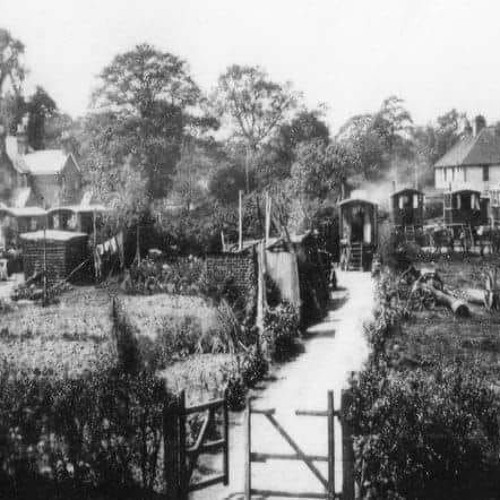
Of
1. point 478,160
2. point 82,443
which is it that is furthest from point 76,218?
point 82,443

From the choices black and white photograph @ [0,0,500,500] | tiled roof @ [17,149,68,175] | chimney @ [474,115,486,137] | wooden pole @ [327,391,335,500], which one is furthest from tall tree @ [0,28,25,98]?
chimney @ [474,115,486,137]

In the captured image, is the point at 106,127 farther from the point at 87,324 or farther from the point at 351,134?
the point at 351,134

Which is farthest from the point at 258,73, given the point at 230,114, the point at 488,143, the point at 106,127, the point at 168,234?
the point at 488,143

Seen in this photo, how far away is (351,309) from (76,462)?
1199cm

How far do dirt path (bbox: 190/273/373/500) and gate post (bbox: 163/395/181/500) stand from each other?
0.41 m

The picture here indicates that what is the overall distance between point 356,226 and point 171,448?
2030 cm

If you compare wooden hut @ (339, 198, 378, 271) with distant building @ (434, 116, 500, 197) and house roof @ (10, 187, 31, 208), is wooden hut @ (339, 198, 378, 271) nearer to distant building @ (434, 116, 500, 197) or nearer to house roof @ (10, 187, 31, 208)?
distant building @ (434, 116, 500, 197)

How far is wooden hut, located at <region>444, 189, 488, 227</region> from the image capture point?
3309 centimetres

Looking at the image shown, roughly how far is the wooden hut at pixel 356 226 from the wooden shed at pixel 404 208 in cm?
446

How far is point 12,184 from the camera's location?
4147 cm

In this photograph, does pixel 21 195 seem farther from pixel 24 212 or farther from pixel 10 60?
pixel 10 60

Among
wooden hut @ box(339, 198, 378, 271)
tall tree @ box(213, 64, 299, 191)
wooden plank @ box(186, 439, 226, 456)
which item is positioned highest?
tall tree @ box(213, 64, 299, 191)

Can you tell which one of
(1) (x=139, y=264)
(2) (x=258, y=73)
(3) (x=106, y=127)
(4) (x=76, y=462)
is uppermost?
(2) (x=258, y=73)

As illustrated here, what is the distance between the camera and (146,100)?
738 inches
